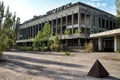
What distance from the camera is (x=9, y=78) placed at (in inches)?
374

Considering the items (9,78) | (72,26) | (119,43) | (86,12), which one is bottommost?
(9,78)

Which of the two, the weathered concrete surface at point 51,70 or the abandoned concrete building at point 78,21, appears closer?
the weathered concrete surface at point 51,70

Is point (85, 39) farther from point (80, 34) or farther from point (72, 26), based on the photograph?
point (72, 26)

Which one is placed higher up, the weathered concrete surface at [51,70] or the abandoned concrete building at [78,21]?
the abandoned concrete building at [78,21]

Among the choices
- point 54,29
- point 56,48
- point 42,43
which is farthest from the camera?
point 54,29

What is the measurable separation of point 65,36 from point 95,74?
44147mm

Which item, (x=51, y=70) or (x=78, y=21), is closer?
(x=51, y=70)

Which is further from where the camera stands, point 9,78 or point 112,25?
point 112,25

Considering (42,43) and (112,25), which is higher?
(112,25)

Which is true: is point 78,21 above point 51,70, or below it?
above

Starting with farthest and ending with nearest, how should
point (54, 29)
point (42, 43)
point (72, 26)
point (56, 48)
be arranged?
point (54, 29) < point (72, 26) < point (42, 43) < point (56, 48)

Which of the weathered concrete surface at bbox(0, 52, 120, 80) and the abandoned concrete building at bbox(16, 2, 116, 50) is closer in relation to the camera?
the weathered concrete surface at bbox(0, 52, 120, 80)

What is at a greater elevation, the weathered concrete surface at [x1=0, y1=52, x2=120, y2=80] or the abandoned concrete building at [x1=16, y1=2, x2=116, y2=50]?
the abandoned concrete building at [x1=16, y1=2, x2=116, y2=50]

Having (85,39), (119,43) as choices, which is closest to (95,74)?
(119,43)
